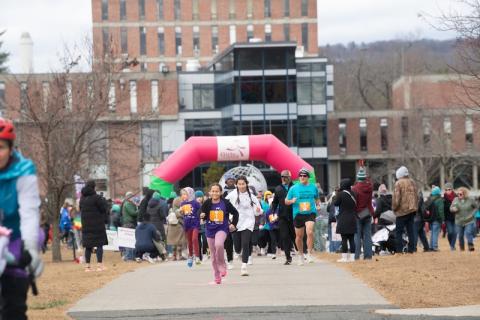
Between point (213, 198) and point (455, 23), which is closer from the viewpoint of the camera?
point (213, 198)

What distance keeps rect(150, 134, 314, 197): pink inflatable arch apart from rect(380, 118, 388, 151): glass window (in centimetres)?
4866

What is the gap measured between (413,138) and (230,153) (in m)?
36.8

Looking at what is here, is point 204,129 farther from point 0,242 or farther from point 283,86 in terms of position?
point 0,242

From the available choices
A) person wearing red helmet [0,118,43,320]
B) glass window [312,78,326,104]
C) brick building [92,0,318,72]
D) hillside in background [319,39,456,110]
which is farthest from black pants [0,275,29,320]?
brick building [92,0,318,72]

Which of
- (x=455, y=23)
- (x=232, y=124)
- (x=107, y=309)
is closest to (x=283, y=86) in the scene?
(x=232, y=124)

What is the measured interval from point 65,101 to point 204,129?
4989 centimetres

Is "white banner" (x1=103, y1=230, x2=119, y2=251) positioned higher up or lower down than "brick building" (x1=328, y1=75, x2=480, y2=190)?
lower down

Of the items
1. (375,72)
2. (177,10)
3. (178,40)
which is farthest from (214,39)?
(375,72)

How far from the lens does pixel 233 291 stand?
16078 mm

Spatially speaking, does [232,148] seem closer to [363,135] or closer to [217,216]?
[217,216]

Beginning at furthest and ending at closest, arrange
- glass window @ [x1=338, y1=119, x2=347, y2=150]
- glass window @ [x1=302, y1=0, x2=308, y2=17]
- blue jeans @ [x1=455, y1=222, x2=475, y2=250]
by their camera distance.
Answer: glass window @ [x1=302, y1=0, x2=308, y2=17]
glass window @ [x1=338, y1=119, x2=347, y2=150]
blue jeans @ [x1=455, y1=222, x2=475, y2=250]

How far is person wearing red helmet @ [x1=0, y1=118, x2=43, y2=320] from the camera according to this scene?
704cm

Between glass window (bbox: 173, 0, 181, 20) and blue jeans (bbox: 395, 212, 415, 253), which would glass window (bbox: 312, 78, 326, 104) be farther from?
blue jeans (bbox: 395, 212, 415, 253)

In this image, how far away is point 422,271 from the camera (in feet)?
59.5
